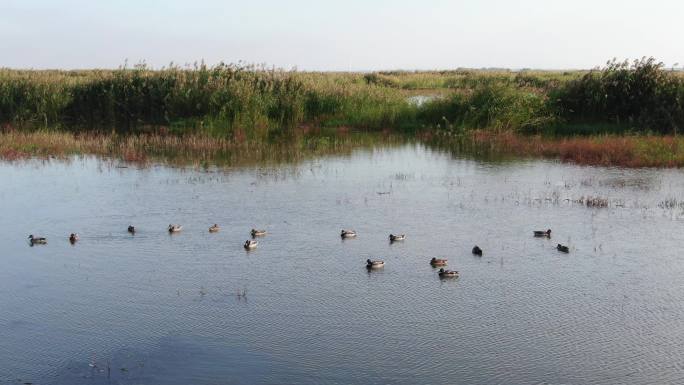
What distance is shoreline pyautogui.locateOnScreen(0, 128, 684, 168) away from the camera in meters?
22.8

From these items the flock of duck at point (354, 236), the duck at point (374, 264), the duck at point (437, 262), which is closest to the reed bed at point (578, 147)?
the flock of duck at point (354, 236)

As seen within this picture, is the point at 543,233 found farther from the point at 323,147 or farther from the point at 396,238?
the point at 323,147

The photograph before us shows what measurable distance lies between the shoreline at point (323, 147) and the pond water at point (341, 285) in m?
3.64

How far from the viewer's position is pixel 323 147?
86.3ft

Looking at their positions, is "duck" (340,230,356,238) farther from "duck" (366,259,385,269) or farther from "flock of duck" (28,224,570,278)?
"duck" (366,259,385,269)

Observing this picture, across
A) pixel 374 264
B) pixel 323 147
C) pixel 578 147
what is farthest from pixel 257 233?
pixel 578 147

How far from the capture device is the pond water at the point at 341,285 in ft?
28.2

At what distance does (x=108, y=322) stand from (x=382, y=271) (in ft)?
13.6

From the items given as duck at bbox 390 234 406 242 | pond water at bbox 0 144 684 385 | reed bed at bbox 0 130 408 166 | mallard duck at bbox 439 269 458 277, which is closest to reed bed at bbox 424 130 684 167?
reed bed at bbox 0 130 408 166

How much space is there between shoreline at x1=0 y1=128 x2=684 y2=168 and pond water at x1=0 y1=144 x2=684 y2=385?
3636 millimetres

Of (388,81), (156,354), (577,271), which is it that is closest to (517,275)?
(577,271)

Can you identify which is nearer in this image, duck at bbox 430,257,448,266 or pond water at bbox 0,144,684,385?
pond water at bbox 0,144,684,385

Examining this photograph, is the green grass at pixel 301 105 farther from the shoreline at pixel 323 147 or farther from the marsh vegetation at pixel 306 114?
the shoreline at pixel 323 147

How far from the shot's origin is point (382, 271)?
11.9 m
